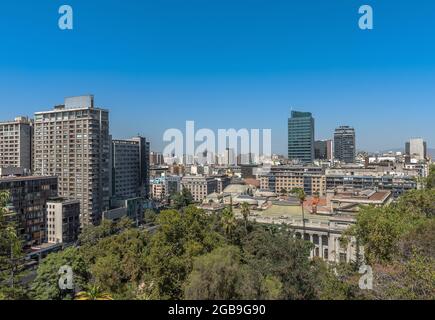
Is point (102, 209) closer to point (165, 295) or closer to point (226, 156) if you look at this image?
point (165, 295)

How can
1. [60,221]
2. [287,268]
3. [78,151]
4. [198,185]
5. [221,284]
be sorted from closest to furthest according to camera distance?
[221,284]
[287,268]
[60,221]
[78,151]
[198,185]

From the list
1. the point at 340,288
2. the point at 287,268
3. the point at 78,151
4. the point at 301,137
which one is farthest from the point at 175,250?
the point at 301,137

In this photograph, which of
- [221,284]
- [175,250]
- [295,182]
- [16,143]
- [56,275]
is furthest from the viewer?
[295,182]

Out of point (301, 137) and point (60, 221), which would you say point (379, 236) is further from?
point (301, 137)

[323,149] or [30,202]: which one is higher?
[323,149]

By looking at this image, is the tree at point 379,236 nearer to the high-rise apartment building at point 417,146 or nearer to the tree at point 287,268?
the tree at point 287,268

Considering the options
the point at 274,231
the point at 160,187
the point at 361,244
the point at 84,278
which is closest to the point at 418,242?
the point at 361,244
